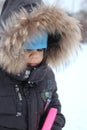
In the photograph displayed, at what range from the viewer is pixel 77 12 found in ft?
39.4

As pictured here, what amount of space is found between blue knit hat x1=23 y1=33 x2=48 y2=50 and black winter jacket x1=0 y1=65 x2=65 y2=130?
113mm

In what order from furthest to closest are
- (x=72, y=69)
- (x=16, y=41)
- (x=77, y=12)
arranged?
(x=77, y=12) < (x=72, y=69) < (x=16, y=41)

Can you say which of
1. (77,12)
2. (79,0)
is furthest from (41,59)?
(79,0)

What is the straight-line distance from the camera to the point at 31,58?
258cm

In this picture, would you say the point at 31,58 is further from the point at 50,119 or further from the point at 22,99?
the point at 50,119

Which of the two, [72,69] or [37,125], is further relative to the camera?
[72,69]

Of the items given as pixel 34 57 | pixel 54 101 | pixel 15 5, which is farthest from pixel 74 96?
pixel 15 5

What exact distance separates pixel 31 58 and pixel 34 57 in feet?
0.05

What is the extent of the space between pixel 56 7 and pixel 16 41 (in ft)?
0.94

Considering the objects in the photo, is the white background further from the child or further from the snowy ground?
the child

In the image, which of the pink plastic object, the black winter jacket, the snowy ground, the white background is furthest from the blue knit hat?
the snowy ground

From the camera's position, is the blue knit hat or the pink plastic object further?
the pink plastic object

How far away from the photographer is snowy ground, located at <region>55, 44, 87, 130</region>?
4562 millimetres

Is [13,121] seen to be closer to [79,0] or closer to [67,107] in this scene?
[67,107]
